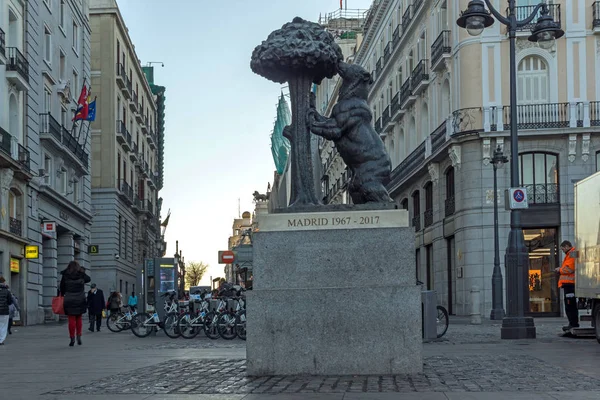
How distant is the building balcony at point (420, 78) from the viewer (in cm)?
4347

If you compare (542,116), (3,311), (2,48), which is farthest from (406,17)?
(3,311)

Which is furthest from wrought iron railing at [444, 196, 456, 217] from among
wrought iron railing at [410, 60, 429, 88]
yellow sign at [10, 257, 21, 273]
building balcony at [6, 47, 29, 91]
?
building balcony at [6, 47, 29, 91]

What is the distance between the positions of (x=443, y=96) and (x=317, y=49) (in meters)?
30.1

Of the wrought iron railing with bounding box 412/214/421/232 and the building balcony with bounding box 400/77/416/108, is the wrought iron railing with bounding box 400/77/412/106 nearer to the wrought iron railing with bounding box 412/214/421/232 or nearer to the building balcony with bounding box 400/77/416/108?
the building balcony with bounding box 400/77/416/108

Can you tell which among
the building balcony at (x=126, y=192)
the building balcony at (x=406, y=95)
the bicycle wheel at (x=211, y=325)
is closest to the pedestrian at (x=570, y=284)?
the bicycle wheel at (x=211, y=325)

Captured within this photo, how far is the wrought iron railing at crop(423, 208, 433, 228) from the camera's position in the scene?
43625 mm

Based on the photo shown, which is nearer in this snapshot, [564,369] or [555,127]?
[564,369]

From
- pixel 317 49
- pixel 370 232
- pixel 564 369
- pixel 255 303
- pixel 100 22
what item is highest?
pixel 100 22

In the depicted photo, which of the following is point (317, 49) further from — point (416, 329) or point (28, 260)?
point (28, 260)

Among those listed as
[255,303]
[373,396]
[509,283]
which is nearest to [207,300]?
[509,283]

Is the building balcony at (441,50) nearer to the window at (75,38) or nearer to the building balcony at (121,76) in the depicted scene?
the window at (75,38)

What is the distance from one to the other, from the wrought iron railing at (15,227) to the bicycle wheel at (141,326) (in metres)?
12.6

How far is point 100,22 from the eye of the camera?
57656 mm


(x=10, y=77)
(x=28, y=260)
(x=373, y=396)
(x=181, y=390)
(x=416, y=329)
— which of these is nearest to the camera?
(x=373, y=396)
